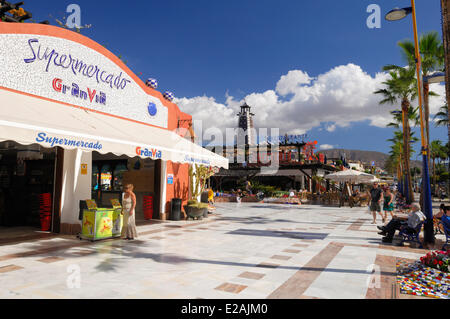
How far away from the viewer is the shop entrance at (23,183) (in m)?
9.34

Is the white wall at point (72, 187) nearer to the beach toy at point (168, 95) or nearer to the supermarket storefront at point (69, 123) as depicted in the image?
the supermarket storefront at point (69, 123)

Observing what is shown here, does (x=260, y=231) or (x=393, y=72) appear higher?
(x=393, y=72)

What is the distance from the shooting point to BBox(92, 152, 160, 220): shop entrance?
11.9 metres

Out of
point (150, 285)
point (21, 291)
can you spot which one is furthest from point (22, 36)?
point (150, 285)

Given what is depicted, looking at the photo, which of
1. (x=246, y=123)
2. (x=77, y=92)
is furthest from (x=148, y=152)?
(x=246, y=123)

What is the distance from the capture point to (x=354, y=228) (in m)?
10.2

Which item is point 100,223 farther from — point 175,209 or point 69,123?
point 175,209

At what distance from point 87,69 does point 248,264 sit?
7764 mm

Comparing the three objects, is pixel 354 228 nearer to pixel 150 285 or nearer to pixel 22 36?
pixel 150 285

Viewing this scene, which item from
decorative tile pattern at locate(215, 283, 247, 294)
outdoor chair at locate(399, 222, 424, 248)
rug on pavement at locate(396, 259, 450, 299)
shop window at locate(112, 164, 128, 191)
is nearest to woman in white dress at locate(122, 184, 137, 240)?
decorative tile pattern at locate(215, 283, 247, 294)

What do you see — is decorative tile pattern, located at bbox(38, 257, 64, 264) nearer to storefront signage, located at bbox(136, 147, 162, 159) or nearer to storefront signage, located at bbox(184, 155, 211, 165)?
storefront signage, located at bbox(136, 147, 162, 159)

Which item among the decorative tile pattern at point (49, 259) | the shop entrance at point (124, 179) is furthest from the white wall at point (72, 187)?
the shop entrance at point (124, 179)

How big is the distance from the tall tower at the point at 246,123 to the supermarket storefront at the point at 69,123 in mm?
59842

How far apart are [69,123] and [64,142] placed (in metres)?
0.78
